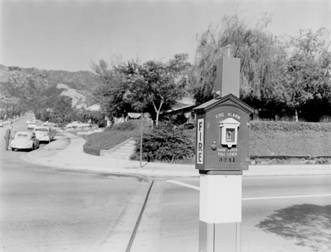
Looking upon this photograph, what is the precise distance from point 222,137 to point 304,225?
13.0 feet

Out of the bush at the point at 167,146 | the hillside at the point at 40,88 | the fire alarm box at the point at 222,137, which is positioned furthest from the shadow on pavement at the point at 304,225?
the hillside at the point at 40,88

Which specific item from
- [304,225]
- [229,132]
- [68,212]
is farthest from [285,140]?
[229,132]

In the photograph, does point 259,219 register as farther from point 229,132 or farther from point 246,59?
point 246,59

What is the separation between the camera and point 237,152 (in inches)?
194

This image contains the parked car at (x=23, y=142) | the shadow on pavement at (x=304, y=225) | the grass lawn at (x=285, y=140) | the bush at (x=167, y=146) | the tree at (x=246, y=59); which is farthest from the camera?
the parked car at (x=23, y=142)

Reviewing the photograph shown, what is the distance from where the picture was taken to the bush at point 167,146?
2173 centimetres

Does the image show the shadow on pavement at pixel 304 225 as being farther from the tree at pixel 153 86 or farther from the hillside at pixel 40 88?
the hillside at pixel 40 88

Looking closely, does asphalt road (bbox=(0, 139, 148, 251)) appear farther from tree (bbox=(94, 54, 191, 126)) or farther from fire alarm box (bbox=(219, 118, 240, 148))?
tree (bbox=(94, 54, 191, 126))

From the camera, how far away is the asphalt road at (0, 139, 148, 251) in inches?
255

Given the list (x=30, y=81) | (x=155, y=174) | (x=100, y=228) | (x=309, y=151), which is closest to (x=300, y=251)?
(x=100, y=228)

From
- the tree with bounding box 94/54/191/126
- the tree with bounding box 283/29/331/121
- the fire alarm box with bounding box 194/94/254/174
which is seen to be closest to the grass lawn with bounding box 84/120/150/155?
the tree with bounding box 94/54/191/126

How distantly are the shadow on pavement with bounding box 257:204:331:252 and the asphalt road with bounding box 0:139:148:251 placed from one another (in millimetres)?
2648

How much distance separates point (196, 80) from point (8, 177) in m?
15.0

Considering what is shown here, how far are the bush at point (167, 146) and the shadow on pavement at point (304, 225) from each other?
1171 centimetres
